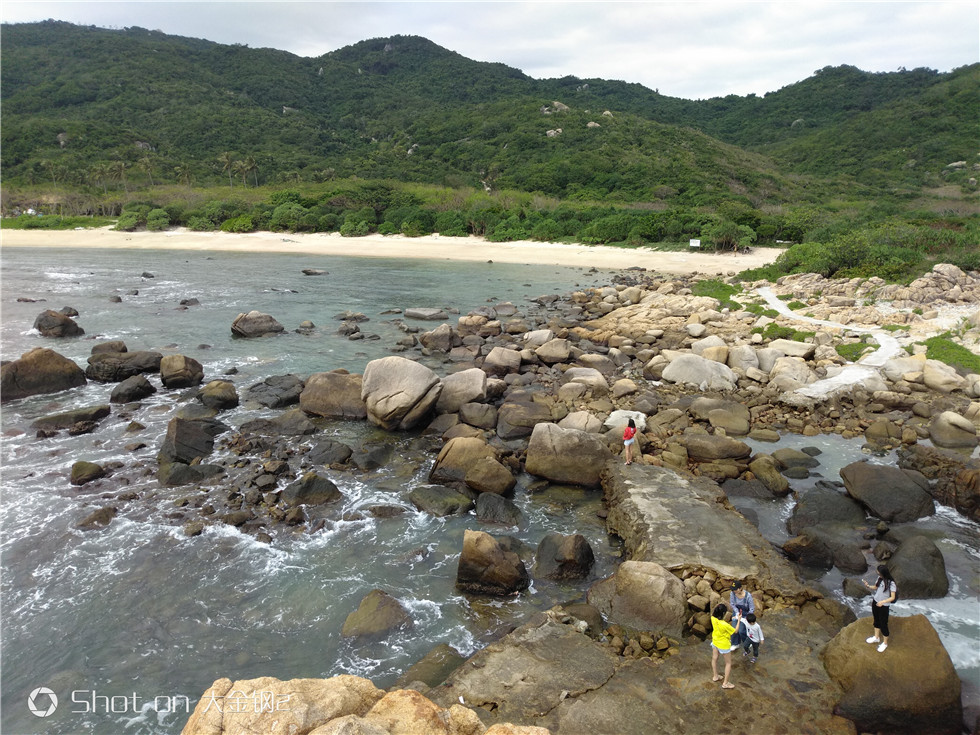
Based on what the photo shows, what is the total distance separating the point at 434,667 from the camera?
838cm

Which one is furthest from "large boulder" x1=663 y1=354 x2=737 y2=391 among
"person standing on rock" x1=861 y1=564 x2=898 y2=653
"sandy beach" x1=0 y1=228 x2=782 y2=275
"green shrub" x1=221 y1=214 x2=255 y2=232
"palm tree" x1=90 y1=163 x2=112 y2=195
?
"palm tree" x1=90 y1=163 x2=112 y2=195

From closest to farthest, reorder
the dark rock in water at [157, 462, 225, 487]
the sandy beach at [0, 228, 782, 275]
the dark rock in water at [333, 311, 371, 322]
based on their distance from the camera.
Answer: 1. the dark rock in water at [157, 462, 225, 487]
2. the dark rock in water at [333, 311, 371, 322]
3. the sandy beach at [0, 228, 782, 275]

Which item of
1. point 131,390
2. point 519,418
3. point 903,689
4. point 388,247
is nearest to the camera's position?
point 903,689

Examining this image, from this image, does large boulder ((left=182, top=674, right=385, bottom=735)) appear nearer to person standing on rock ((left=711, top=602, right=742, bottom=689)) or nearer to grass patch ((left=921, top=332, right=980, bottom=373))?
person standing on rock ((left=711, top=602, right=742, bottom=689))

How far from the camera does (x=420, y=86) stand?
509 ft

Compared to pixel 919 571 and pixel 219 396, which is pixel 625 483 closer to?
pixel 919 571

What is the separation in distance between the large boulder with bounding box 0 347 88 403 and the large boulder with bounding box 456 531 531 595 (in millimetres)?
17297

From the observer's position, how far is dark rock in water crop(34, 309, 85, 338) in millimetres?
25234

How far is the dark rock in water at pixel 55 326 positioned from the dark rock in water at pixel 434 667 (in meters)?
26.3

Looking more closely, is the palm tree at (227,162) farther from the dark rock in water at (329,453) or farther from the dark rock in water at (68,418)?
the dark rock in water at (329,453)

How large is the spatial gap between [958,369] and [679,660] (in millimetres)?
17463

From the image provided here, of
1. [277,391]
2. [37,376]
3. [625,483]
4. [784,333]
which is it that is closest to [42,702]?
[625,483]

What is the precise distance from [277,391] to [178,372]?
3.71m

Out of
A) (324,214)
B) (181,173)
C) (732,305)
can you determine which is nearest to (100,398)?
(732,305)
